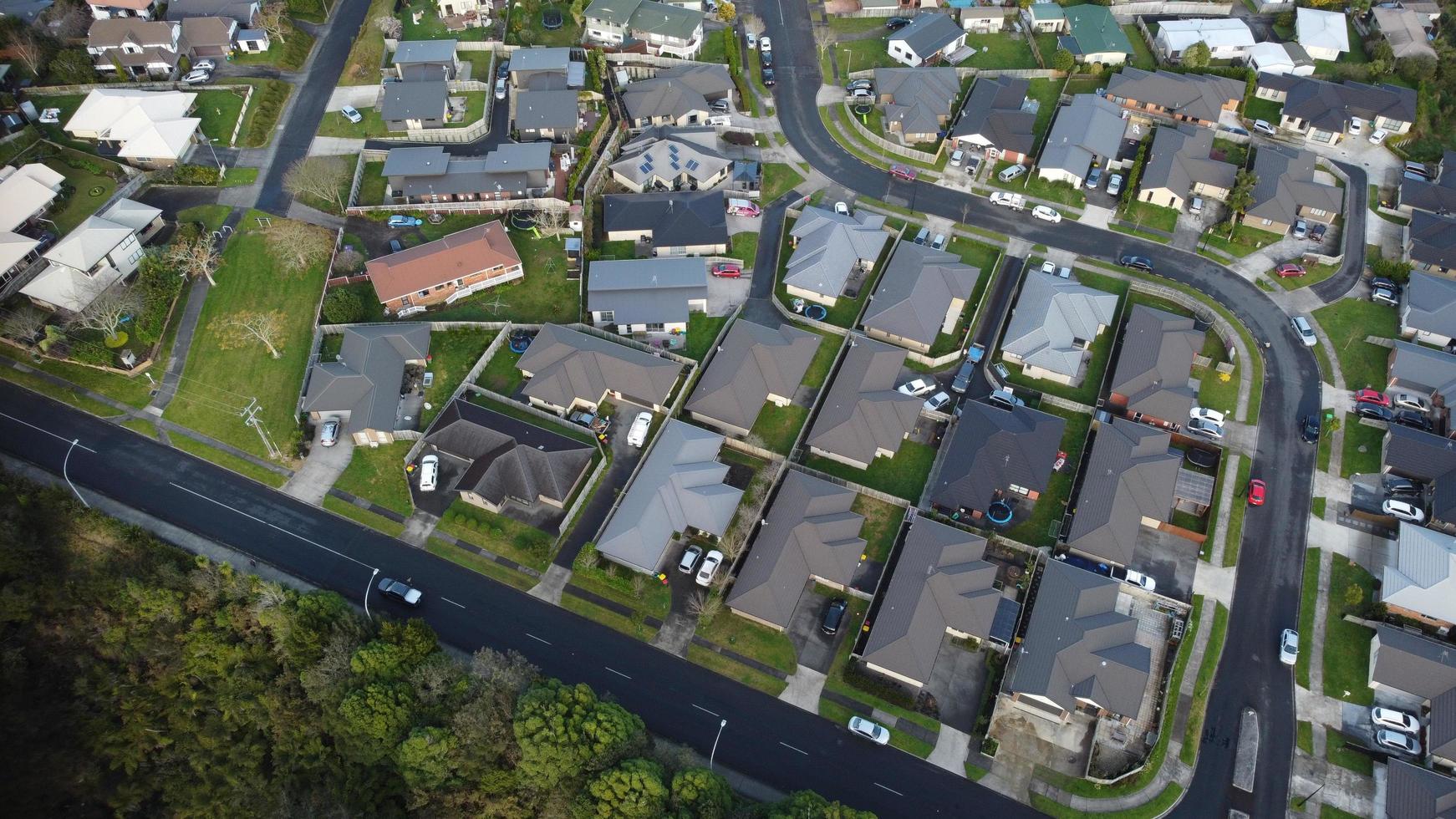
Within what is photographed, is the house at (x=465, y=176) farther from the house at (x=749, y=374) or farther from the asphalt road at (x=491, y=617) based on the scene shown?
the asphalt road at (x=491, y=617)

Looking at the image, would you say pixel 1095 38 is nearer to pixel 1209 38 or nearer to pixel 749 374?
pixel 1209 38

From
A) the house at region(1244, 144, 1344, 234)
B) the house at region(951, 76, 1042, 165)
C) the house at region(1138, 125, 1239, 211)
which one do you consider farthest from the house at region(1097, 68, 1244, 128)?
the house at region(1244, 144, 1344, 234)

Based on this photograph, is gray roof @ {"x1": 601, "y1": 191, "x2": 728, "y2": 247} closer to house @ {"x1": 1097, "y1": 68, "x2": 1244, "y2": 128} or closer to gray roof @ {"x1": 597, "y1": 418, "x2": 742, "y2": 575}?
gray roof @ {"x1": 597, "y1": 418, "x2": 742, "y2": 575}

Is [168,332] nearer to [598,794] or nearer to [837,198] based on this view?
[598,794]

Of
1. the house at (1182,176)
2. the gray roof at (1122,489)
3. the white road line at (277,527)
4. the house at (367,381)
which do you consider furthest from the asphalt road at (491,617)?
the house at (1182,176)

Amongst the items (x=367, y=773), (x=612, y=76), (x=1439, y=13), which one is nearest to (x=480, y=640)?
(x=367, y=773)

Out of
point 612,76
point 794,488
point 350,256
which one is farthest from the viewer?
point 612,76
